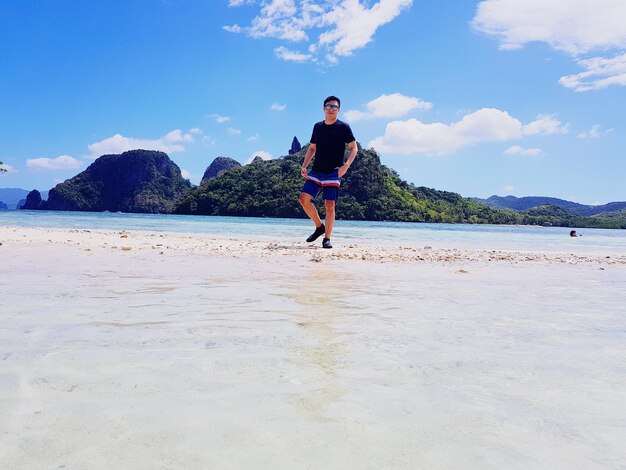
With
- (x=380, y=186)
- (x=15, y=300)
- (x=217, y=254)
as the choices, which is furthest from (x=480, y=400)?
(x=380, y=186)

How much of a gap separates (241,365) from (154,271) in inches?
132

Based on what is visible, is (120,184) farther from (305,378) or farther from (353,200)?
(305,378)

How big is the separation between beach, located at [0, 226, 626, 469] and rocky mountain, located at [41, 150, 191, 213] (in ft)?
535

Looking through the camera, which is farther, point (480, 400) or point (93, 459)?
point (480, 400)

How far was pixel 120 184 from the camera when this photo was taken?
173m

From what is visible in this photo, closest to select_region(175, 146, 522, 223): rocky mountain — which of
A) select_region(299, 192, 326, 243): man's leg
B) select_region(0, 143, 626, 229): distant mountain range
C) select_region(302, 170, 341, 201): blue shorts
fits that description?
select_region(0, 143, 626, 229): distant mountain range

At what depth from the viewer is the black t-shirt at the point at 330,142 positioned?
8391mm

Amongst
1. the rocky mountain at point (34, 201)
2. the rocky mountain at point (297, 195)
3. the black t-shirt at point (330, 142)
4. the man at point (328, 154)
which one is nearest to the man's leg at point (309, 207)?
the man at point (328, 154)

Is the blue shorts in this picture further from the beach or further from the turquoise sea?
the beach

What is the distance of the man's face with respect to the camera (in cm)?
824

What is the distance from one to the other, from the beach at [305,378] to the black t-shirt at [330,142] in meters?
4.83

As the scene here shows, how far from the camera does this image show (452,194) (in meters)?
126

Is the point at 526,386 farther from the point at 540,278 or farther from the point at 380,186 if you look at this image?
the point at 380,186

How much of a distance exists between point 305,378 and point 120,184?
18767 cm
